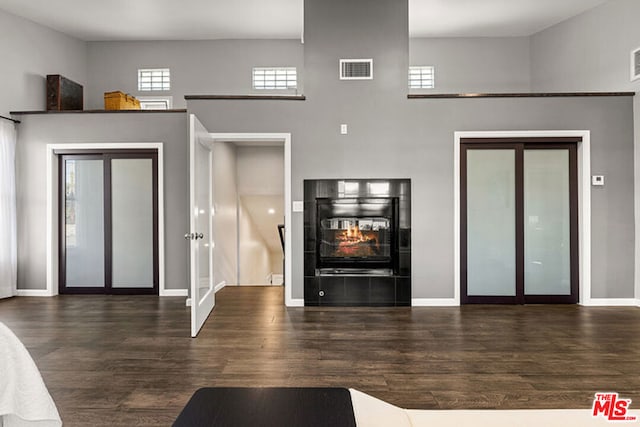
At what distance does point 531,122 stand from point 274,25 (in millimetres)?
4015

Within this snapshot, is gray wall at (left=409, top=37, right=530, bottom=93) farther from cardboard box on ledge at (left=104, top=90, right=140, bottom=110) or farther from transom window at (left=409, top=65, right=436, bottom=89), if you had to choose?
cardboard box on ledge at (left=104, top=90, right=140, bottom=110)

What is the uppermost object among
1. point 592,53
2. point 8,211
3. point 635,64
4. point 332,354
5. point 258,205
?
point 592,53

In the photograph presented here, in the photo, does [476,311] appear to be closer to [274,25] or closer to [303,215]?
[303,215]

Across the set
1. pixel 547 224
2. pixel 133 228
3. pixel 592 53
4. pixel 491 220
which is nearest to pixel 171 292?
pixel 133 228

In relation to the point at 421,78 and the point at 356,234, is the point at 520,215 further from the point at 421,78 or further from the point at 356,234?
the point at 421,78

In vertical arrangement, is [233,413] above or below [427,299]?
above

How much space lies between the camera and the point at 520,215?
4746mm

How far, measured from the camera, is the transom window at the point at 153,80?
23.0 ft

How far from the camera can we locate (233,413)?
3.89 feet

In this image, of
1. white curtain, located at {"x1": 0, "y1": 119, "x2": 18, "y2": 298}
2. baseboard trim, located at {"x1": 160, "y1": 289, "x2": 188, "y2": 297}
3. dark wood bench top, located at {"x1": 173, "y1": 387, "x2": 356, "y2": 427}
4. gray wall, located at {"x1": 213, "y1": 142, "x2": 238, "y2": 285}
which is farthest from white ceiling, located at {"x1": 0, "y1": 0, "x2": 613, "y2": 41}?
dark wood bench top, located at {"x1": 173, "y1": 387, "x2": 356, "y2": 427}

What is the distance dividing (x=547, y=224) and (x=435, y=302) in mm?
1646

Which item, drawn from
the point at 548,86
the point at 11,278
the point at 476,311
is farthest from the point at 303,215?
the point at 548,86

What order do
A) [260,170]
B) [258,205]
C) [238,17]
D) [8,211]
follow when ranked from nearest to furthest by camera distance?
[8,211], [238,17], [260,170], [258,205]

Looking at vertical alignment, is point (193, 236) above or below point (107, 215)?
below
